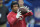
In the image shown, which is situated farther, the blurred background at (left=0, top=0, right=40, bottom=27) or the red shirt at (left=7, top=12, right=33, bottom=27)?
the blurred background at (left=0, top=0, right=40, bottom=27)

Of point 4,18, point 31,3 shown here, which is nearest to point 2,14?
point 4,18

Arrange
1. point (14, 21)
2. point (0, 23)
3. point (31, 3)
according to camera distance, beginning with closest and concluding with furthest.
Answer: point (14, 21) → point (0, 23) → point (31, 3)

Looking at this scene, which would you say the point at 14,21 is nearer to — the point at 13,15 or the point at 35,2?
the point at 13,15

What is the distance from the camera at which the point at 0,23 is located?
2.10m

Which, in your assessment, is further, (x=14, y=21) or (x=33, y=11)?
(x=33, y=11)

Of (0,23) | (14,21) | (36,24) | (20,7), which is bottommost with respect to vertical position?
(36,24)

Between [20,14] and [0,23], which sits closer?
[20,14]

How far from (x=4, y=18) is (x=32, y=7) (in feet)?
2.62

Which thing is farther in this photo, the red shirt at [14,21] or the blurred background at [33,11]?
the blurred background at [33,11]

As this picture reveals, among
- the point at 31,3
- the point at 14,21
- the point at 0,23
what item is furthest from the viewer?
the point at 31,3

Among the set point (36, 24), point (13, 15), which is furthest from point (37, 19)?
point (13, 15)

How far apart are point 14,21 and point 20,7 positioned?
248mm

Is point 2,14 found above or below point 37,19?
above

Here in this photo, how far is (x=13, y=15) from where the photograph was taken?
5.75ft
